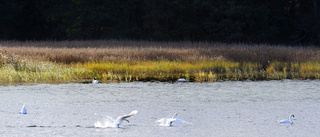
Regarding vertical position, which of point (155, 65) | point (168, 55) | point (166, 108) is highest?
point (168, 55)

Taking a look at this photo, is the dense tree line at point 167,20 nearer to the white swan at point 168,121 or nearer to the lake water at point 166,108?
the lake water at point 166,108

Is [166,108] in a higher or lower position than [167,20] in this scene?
lower

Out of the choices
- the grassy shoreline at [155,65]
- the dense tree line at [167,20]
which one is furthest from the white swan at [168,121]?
the dense tree line at [167,20]

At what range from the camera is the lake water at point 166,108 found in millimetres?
8070

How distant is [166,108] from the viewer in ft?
33.7

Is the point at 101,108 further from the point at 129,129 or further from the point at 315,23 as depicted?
the point at 315,23

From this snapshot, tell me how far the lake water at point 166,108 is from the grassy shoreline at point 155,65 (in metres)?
2.01

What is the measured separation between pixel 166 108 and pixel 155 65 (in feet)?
30.9

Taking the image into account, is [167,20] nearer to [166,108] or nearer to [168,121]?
[166,108]

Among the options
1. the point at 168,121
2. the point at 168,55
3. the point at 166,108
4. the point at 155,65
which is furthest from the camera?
the point at 168,55

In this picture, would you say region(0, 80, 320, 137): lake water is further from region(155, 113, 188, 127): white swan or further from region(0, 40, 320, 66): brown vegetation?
region(0, 40, 320, 66): brown vegetation

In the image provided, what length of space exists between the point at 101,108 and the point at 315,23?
3125 centimetres

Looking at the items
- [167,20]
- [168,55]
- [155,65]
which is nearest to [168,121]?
[155,65]

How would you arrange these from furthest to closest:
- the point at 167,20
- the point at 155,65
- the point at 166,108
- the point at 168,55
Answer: the point at 167,20, the point at 168,55, the point at 155,65, the point at 166,108
